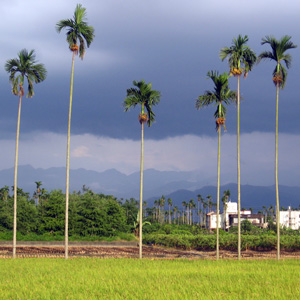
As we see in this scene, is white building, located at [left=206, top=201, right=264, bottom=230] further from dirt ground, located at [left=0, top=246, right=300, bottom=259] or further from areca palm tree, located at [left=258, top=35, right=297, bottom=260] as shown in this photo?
areca palm tree, located at [left=258, top=35, right=297, bottom=260]

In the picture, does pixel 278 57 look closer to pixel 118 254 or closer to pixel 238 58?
pixel 238 58

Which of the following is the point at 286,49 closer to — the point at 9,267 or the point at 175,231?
the point at 9,267

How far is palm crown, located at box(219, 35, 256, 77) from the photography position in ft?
149

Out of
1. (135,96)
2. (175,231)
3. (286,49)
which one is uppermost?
(286,49)

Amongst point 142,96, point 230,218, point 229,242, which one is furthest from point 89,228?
point 230,218

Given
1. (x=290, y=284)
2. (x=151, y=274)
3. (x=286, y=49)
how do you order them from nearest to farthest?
1. (x=290, y=284)
2. (x=151, y=274)
3. (x=286, y=49)

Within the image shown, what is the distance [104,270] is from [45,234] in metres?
43.5

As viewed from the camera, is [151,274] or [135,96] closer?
[151,274]

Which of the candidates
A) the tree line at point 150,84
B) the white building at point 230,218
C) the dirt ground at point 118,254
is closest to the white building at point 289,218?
the white building at point 230,218

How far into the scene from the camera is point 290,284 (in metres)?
23.0

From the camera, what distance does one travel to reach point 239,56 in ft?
150

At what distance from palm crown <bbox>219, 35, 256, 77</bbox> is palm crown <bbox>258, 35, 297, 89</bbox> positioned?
168 cm

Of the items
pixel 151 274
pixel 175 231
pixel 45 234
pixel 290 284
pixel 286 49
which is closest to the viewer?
pixel 290 284

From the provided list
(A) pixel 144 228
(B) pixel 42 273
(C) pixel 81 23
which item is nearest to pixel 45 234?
(A) pixel 144 228
